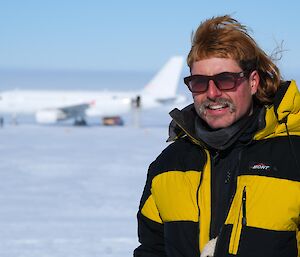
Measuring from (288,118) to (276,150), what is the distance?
0.12 metres

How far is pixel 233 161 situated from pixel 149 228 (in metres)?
0.47

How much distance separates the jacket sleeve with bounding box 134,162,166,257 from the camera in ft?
8.57

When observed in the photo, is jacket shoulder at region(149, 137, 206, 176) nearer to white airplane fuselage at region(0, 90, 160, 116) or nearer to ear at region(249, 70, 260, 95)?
ear at region(249, 70, 260, 95)

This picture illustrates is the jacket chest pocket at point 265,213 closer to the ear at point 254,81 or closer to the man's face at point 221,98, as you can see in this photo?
the man's face at point 221,98

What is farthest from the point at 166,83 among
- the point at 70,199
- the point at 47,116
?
the point at 70,199

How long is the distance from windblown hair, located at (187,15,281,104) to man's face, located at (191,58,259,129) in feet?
0.08

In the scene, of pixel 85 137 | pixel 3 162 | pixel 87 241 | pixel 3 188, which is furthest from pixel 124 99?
pixel 87 241

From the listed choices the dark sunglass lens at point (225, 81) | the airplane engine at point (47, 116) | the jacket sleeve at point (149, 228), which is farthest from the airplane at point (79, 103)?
the dark sunglass lens at point (225, 81)

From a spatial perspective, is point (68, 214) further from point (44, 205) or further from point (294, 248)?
point (294, 248)

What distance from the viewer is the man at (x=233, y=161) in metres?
2.29

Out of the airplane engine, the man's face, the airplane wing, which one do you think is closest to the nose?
the man's face

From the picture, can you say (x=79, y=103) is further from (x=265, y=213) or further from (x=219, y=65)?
(x=265, y=213)

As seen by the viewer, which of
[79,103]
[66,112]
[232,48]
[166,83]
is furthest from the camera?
[166,83]

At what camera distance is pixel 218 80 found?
7.86 ft
